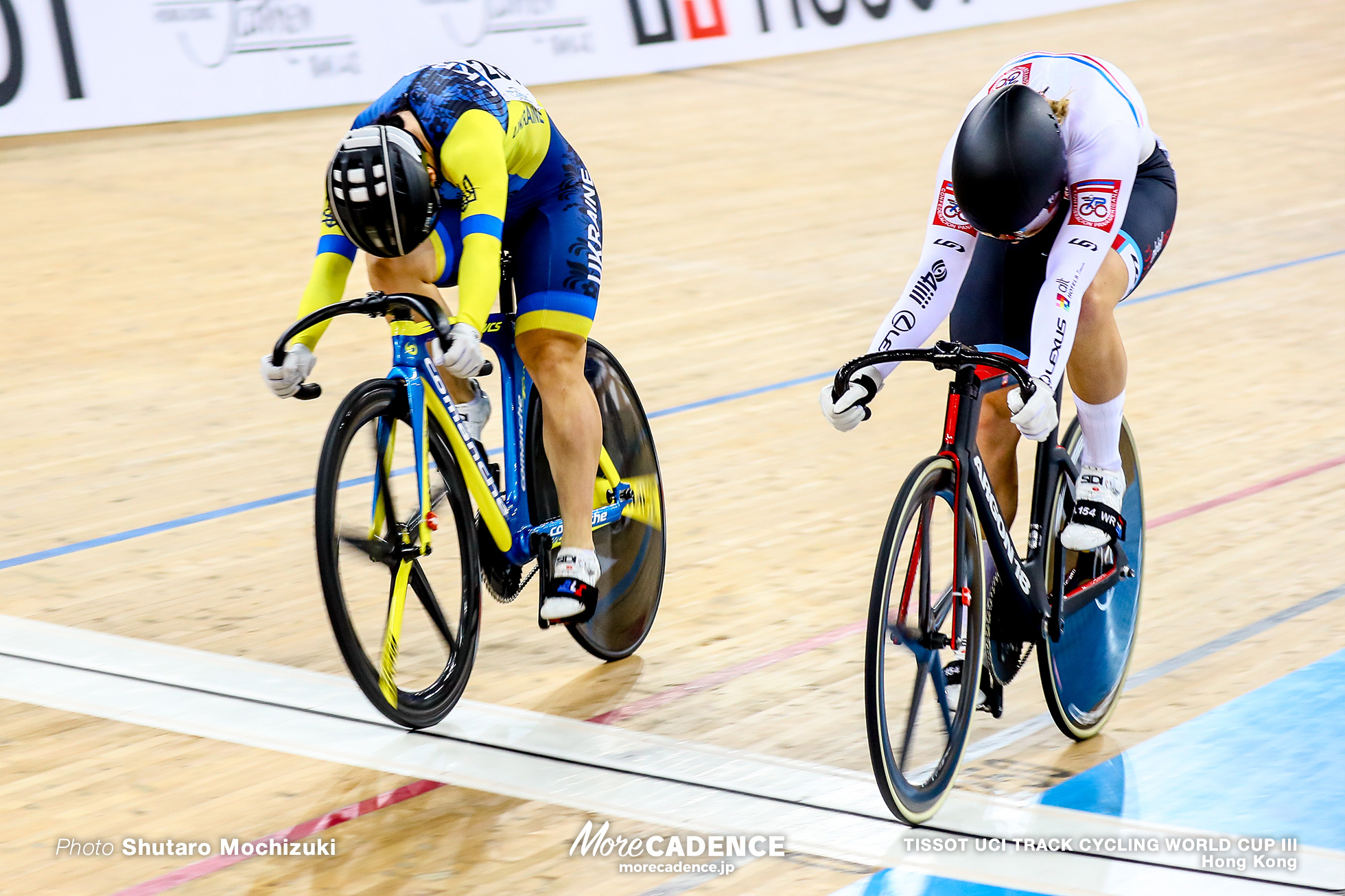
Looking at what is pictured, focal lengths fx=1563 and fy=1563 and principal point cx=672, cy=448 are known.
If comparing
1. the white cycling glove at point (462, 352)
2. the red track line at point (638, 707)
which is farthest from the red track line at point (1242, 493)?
the white cycling glove at point (462, 352)

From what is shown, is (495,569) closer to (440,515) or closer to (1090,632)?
(440,515)

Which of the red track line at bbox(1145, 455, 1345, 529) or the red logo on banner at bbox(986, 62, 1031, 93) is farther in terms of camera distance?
the red track line at bbox(1145, 455, 1345, 529)

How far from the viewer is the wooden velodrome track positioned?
285 centimetres

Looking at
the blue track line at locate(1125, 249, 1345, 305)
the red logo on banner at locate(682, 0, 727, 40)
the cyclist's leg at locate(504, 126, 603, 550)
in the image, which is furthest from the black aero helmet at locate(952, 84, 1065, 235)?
the red logo on banner at locate(682, 0, 727, 40)

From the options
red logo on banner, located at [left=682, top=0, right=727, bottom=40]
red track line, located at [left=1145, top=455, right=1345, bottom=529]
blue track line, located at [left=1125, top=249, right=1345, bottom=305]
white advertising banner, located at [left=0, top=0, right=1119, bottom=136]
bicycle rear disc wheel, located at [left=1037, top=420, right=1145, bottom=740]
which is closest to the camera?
bicycle rear disc wheel, located at [left=1037, top=420, right=1145, bottom=740]

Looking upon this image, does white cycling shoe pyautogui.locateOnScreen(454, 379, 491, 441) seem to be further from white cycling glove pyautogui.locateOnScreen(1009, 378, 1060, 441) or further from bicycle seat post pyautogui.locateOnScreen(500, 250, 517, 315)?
white cycling glove pyautogui.locateOnScreen(1009, 378, 1060, 441)

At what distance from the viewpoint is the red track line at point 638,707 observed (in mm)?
2551

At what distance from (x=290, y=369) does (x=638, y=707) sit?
100 centimetres

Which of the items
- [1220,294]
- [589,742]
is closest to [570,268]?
[589,742]

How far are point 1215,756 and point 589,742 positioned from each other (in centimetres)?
119

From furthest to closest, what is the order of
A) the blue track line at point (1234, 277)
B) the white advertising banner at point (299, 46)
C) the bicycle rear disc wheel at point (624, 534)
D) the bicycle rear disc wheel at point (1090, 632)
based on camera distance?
the white advertising banner at point (299, 46), the blue track line at point (1234, 277), the bicycle rear disc wheel at point (624, 534), the bicycle rear disc wheel at point (1090, 632)

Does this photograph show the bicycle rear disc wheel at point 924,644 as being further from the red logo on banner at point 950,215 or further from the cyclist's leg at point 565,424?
the cyclist's leg at point 565,424

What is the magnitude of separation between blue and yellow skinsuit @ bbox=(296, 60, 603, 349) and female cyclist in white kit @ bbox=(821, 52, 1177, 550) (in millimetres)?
695

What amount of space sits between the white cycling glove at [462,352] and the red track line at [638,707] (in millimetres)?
758
